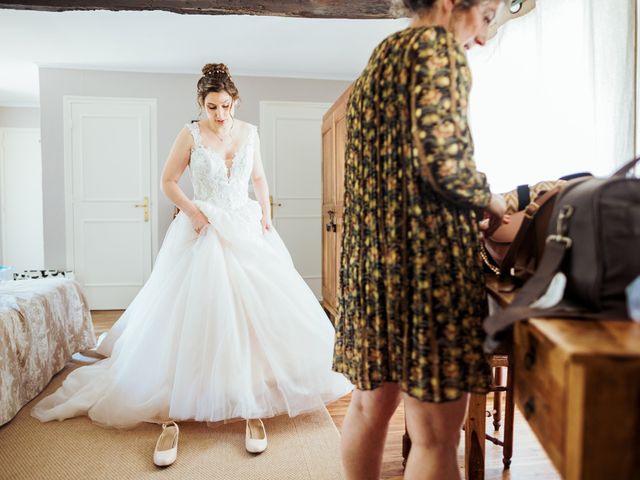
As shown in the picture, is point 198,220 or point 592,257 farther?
point 198,220

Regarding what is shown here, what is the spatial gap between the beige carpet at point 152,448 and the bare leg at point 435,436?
900mm

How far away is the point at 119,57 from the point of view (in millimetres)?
4262

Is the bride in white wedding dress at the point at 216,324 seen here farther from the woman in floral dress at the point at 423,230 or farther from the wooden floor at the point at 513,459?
the woman in floral dress at the point at 423,230

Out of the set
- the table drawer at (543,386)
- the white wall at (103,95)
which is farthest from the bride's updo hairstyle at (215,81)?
the white wall at (103,95)

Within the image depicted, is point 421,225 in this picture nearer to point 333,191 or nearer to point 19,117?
point 333,191

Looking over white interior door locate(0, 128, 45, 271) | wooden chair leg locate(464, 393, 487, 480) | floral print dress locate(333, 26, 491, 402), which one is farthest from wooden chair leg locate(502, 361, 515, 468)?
white interior door locate(0, 128, 45, 271)

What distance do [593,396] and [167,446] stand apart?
1.71m

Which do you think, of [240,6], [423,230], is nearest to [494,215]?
[423,230]

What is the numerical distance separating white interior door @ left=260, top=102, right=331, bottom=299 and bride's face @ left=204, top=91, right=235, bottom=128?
2589 millimetres

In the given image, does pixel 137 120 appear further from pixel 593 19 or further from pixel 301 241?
pixel 593 19

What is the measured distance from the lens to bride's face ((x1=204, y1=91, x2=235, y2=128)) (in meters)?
2.18

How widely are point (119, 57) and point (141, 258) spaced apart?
1996mm

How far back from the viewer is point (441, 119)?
81 centimetres

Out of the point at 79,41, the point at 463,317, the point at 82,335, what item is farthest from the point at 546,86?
the point at 79,41
